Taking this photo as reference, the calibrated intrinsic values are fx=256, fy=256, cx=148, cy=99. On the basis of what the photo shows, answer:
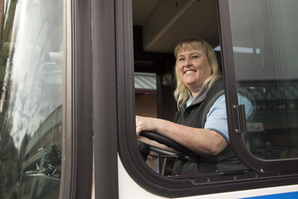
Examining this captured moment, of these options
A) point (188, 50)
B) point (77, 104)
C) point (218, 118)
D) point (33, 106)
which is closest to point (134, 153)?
point (77, 104)

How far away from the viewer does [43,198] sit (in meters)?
0.79

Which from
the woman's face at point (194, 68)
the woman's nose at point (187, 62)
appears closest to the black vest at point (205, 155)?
the woman's face at point (194, 68)

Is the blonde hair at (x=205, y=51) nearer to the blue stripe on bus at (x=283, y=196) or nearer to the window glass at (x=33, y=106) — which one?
the blue stripe on bus at (x=283, y=196)

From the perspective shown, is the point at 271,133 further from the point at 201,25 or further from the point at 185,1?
the point at 201,25

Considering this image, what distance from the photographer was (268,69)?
1.05 meters

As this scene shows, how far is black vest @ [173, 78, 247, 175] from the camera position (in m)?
1.24

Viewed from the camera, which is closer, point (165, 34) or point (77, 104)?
point (77, 104)

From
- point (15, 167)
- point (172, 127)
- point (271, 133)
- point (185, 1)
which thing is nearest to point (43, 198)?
point (15, 167)

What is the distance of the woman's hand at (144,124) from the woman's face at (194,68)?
2.41ft

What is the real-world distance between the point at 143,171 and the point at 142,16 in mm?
1796

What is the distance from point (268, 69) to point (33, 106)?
35.5 inches

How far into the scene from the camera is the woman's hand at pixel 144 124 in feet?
3.61

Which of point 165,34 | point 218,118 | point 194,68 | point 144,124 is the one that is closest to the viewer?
point 144,124

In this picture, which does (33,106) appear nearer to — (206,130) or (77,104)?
(77,104)
